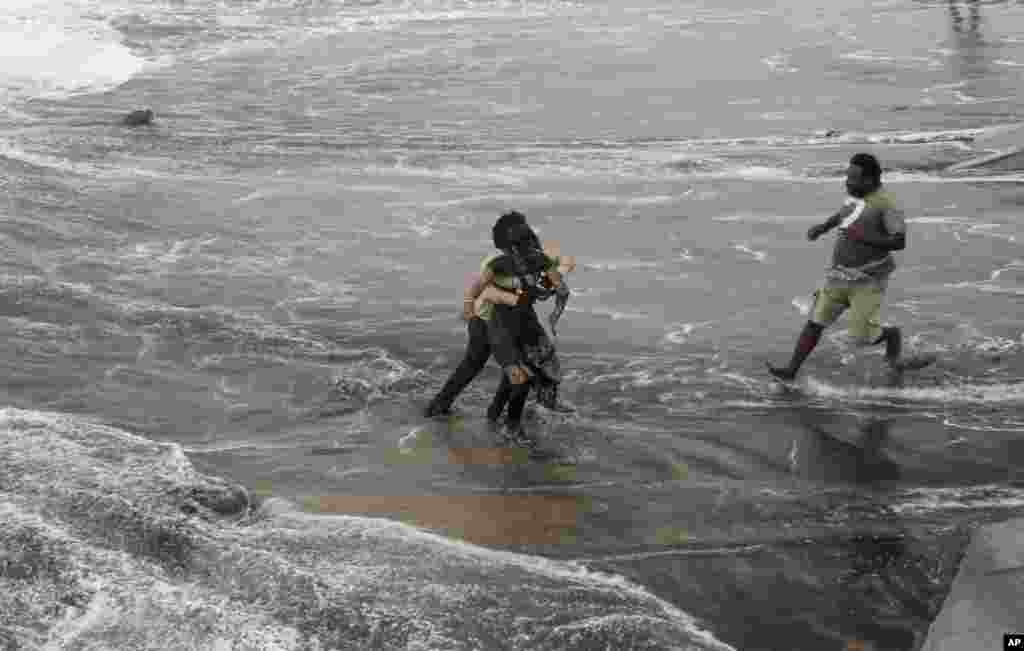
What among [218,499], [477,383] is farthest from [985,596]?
[477,383]

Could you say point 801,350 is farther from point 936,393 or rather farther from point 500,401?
point 500,401

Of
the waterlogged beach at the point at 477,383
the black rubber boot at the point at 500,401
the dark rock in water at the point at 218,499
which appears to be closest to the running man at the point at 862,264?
the waterlogged beach at the point at 477,383

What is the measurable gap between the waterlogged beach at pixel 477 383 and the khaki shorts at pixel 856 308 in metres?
0.53

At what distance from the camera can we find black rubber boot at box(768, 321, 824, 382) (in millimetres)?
9344

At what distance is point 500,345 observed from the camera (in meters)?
8.32

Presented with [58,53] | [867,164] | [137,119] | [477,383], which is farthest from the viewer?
[58,53]

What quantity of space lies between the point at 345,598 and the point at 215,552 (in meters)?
0.91

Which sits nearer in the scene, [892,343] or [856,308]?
[856,308]

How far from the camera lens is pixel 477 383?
9.99 metres

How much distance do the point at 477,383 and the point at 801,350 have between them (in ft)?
8.29

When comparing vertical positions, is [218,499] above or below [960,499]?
above

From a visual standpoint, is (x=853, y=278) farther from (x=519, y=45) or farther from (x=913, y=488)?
(x=519, y=45)

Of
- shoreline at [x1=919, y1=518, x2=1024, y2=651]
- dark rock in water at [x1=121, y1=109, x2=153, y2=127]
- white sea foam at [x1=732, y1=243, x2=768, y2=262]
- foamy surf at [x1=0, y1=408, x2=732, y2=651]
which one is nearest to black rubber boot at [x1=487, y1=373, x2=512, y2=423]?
foamy surf at [x1=0, y1=408, x2=732, y2=651]

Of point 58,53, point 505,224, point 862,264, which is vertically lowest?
point 862,264
